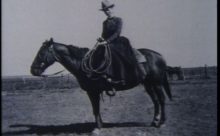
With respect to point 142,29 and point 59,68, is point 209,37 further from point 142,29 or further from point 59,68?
point 59,68

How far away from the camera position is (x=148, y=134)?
4.94m

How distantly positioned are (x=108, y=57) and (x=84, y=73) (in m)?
0.39

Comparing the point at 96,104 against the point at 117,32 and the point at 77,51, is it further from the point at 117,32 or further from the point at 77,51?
the point at 117,32

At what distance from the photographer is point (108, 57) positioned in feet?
16.2

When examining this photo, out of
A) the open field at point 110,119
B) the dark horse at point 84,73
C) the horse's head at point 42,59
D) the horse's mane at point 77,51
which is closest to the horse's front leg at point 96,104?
the dark horse at point 84,73

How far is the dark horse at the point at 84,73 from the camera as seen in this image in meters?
4.88

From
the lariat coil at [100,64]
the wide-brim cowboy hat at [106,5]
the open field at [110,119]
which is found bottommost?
the open field at [110,119]

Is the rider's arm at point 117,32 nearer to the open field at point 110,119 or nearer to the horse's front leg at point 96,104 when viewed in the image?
the horse's front leg at point 96,104

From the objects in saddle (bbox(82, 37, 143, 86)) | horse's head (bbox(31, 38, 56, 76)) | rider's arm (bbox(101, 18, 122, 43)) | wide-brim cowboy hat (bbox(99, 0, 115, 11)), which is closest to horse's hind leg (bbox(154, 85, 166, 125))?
saddle (bbox(82, 37, 143, 86))

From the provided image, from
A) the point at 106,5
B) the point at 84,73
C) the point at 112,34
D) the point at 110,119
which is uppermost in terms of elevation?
the point at 106,5

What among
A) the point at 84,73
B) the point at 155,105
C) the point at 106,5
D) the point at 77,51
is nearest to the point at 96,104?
the point at 84,73

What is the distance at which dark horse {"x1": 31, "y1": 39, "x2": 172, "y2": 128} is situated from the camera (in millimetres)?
4875

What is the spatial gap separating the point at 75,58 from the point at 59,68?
0.32 meters

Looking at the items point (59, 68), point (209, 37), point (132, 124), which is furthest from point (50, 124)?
point (209, 37)
